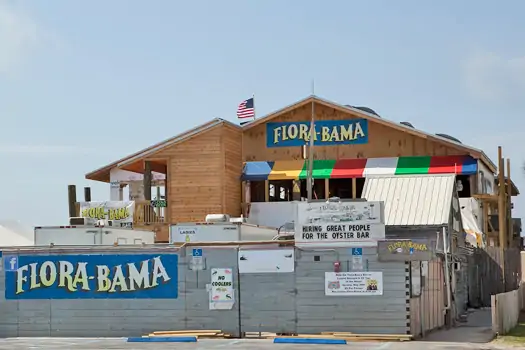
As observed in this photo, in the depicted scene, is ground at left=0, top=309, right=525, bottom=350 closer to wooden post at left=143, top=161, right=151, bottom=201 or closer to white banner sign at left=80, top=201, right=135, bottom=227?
white banner sign at left=80, top=201, right=135, bottom=227

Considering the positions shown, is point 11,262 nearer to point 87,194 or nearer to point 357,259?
point 357,259

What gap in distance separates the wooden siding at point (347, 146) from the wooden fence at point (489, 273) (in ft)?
15.9

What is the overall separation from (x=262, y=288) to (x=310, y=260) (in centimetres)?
138

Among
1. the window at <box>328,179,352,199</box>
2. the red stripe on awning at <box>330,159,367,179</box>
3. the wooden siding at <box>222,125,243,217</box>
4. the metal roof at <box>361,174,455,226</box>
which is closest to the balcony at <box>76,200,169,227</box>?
the wooden siding at <box>222,125,243,217</box>

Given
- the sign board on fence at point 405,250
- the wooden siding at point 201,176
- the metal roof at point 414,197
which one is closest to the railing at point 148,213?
the wooden siding at point 201,176

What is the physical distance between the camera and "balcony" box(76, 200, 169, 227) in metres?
40.1

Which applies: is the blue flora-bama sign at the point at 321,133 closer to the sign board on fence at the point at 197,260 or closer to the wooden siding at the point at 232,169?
the wooden siding at the point at 232,169

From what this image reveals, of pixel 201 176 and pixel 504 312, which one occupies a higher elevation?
pixel 201 176

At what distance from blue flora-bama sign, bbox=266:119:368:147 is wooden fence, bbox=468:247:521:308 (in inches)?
303

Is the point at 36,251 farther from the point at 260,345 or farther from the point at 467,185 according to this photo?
the point at 467,185

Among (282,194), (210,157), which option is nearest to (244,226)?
(210,157)

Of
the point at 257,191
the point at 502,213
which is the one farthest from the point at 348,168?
the point at 502,213

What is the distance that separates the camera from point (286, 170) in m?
41.2

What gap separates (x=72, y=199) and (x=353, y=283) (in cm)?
2230
